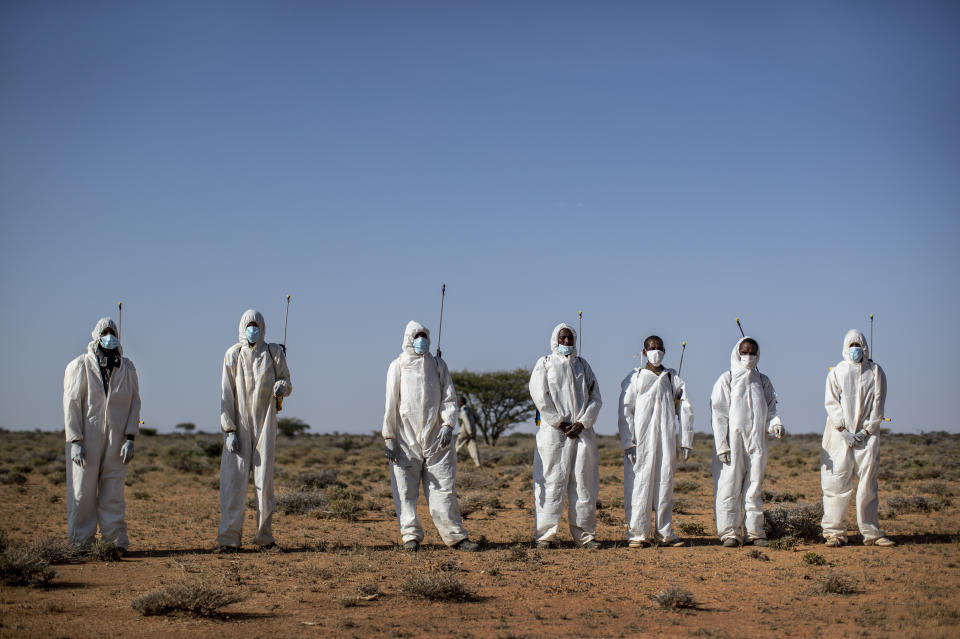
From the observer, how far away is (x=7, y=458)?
24.4 metres

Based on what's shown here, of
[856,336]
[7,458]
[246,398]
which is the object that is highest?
[856,336]

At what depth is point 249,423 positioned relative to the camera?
906 centimetres

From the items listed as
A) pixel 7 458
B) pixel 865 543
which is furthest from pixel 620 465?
pixel 7 458

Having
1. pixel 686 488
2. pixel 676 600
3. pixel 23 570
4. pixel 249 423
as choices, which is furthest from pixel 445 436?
pixel 686 488

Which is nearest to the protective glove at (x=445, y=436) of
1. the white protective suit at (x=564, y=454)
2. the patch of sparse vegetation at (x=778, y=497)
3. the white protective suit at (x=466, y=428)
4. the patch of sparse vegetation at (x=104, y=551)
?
the white protective suit at (x=564, y=454)

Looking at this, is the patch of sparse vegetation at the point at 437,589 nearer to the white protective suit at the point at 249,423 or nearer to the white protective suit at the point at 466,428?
the white protective suit at the point at 249,423

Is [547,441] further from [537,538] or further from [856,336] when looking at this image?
[856,336]

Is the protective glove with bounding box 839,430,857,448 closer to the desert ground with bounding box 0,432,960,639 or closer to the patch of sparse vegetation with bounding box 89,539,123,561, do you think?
the desert ground with bounding box 0,432,960,639

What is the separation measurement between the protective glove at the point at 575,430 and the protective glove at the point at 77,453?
206 inches

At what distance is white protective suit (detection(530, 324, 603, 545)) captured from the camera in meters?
9.41

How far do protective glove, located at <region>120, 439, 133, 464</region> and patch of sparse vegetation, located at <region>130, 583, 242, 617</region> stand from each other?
260 cm

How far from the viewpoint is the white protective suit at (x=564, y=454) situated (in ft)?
30.9

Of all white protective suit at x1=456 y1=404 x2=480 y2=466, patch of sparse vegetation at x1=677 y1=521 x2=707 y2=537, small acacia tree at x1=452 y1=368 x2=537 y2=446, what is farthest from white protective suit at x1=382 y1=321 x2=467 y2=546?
small acacia tree at x1=452 y1=368 x2=537 y2=446

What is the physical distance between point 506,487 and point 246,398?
943cm
